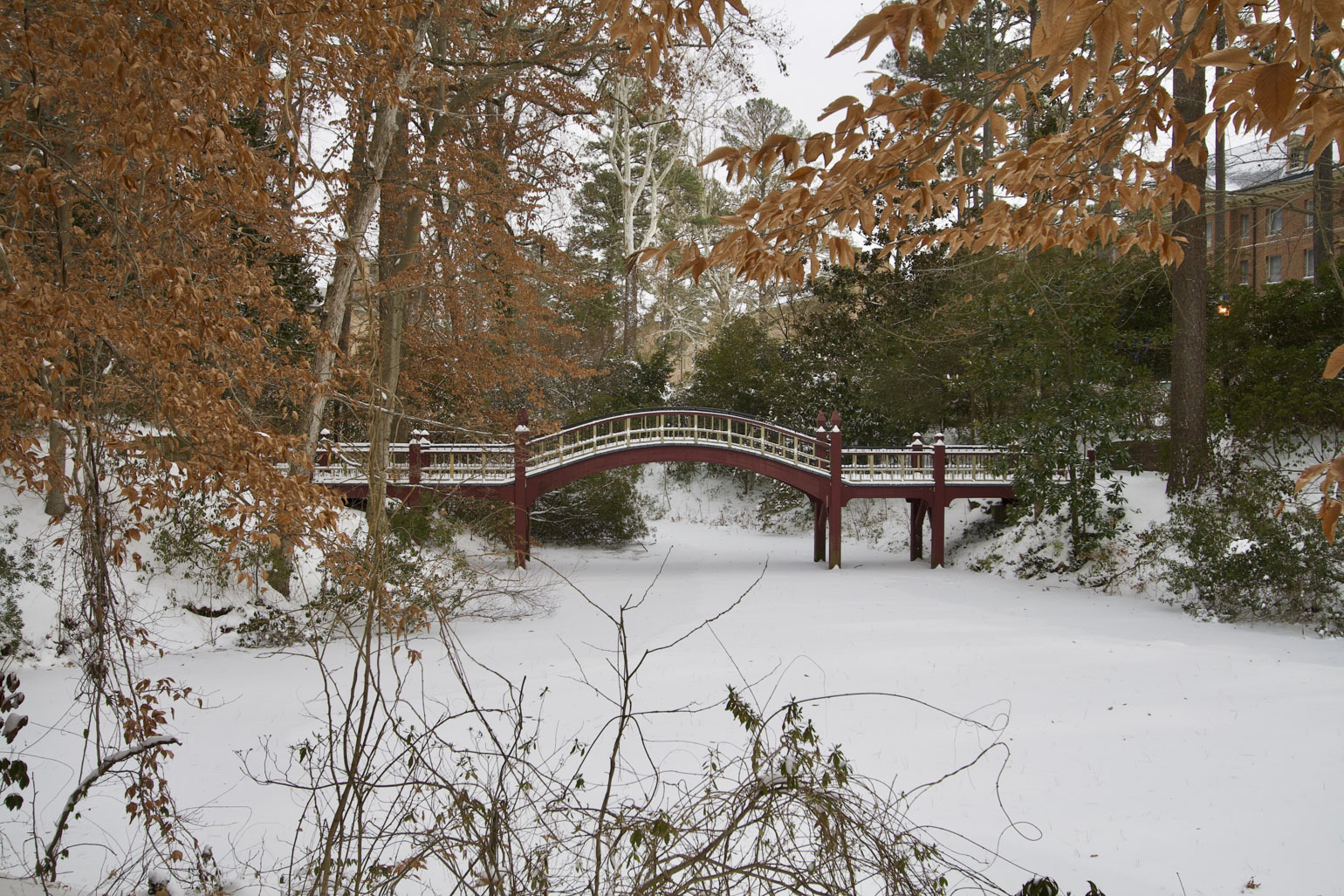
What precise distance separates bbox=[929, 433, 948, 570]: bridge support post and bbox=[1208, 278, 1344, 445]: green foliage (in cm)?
433

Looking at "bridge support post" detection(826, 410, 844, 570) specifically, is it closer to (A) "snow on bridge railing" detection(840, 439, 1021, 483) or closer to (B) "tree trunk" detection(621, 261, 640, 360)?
(A) "snow on bridge railing" detection(840, 439, 1021, 483)

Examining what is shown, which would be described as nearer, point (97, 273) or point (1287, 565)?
point (97, 273)

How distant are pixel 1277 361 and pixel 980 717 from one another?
10.5 metres

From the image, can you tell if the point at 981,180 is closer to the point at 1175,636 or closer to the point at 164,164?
the point at 164,164

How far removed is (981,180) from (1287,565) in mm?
8174

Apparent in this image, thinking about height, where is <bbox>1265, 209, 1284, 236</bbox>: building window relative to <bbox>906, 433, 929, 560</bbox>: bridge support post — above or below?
above

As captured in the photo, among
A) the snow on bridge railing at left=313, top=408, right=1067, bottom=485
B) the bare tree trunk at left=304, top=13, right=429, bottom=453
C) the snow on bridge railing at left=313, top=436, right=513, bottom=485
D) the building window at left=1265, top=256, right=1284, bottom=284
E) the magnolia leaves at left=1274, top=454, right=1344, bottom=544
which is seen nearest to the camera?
the magnolia leaves at left=1274, top=454, right=1344, bottom=544

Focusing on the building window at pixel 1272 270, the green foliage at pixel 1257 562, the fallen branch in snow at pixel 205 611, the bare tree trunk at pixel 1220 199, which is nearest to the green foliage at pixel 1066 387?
the bare tree trunk at pixel 1220 199

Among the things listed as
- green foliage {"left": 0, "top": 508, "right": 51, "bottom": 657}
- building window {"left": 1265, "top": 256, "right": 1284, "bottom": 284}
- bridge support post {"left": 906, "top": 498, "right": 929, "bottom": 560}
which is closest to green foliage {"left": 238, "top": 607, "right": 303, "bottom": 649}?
green foliage {"left": 0, "top": 508, "right": 51, "bottom": 657}

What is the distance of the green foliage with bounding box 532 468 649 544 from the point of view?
1783cm

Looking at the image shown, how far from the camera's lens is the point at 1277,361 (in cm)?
1353

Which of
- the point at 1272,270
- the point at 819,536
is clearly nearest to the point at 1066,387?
the point at 819,536

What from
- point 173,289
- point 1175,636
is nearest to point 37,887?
point 173,289

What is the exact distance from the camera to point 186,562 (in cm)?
1024
